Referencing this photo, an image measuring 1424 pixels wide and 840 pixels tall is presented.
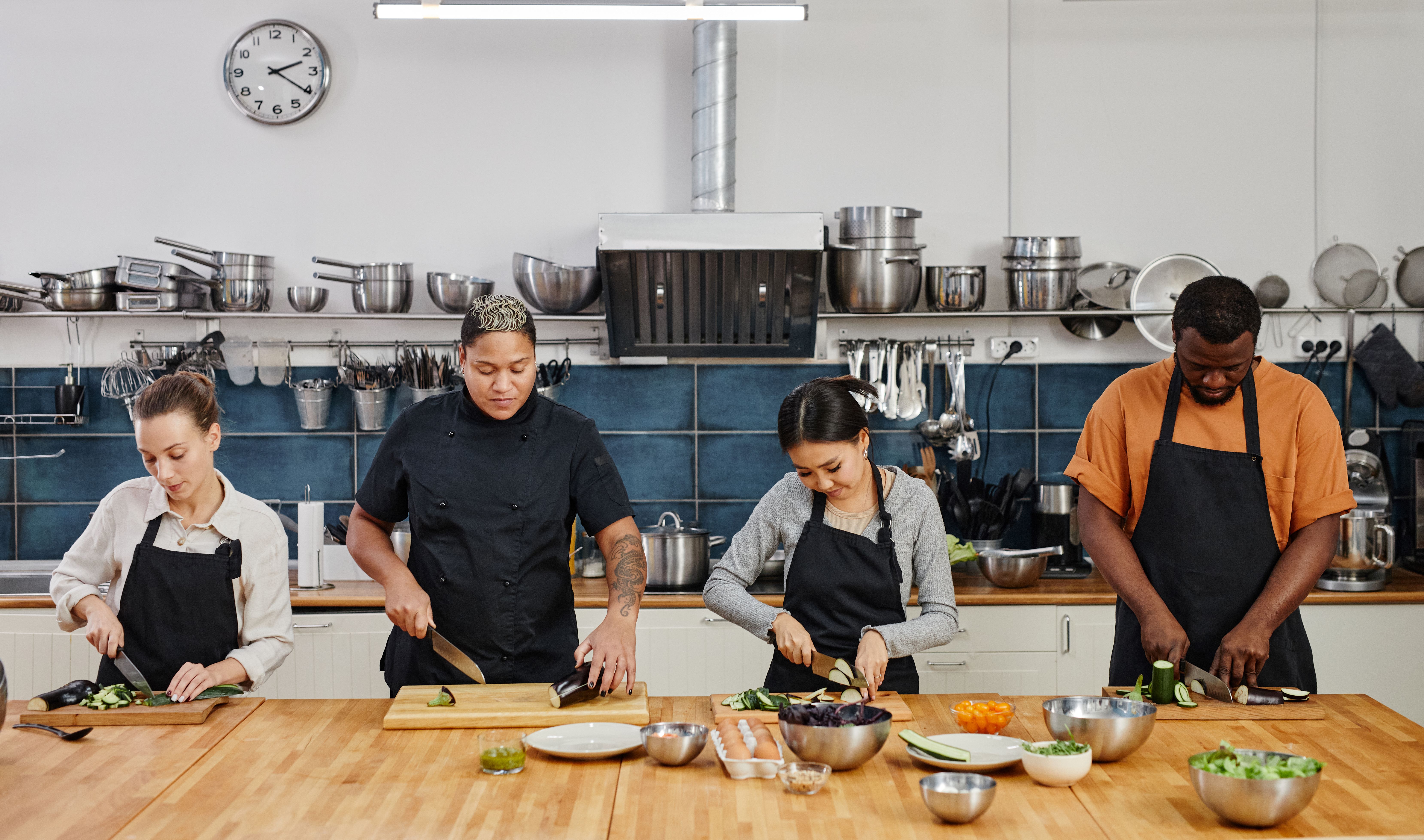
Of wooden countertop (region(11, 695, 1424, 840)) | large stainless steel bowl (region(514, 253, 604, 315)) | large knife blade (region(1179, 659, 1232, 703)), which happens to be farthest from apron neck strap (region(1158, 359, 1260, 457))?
large stainless steel bowl (region(514, 253, 604, 315))

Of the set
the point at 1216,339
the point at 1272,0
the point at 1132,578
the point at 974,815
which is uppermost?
the point at 1272,0

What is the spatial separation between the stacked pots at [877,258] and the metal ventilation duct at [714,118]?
18.6 inches

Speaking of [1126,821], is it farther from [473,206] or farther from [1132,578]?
[473,206]

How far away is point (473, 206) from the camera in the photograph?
4500 mm

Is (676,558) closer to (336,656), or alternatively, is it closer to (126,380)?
(336,656)

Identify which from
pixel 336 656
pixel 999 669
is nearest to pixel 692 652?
pixel 999 669

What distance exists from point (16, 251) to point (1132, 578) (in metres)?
4.27

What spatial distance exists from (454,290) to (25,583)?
1.94m

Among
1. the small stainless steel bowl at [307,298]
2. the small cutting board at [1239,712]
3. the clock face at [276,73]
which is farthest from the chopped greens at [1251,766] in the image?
the clock face at [276,73]

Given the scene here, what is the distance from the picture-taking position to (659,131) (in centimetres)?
450

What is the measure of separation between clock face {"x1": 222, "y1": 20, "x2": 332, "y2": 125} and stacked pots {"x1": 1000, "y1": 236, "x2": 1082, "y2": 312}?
2.76 meters

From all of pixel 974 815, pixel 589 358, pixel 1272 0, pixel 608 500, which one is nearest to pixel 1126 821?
pixel 974 815

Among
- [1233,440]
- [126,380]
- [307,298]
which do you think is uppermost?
[307,298]

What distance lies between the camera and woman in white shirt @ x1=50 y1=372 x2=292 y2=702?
97.4 inches
